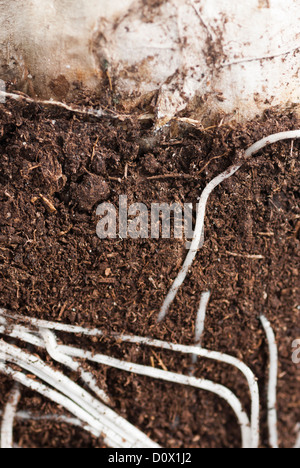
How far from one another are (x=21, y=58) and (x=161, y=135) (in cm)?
44

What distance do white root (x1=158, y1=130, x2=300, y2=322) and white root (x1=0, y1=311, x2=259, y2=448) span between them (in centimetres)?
9

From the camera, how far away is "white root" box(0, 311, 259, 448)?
1.21 metres

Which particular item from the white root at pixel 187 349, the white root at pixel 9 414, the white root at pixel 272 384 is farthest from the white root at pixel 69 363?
the white root at pixel 272 384

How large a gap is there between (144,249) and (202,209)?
0.21m

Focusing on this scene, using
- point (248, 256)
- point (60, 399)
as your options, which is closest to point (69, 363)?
point (60, 399)

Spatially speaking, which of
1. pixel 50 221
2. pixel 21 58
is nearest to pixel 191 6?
pixel 21 58

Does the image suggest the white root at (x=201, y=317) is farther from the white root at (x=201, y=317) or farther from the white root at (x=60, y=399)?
the white root at (x=60, y=399)

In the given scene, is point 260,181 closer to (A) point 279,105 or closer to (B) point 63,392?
(A) point 279,105

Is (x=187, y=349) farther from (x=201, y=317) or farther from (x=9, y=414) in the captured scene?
(x=9, y=414)

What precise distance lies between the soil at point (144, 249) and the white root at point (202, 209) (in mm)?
19

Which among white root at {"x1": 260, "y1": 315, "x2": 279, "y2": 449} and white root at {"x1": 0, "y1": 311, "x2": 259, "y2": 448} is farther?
white root at {"x1": 260, "y1": 315, "x2": 279, "y2": 449}

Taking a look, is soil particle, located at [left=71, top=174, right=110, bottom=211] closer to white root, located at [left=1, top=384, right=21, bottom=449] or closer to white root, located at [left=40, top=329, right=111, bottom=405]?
white root, located at [left=40, top=329, right=111, bottom=405]

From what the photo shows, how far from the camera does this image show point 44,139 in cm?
112

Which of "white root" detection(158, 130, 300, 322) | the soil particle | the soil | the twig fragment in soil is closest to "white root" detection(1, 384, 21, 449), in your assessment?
the soil
